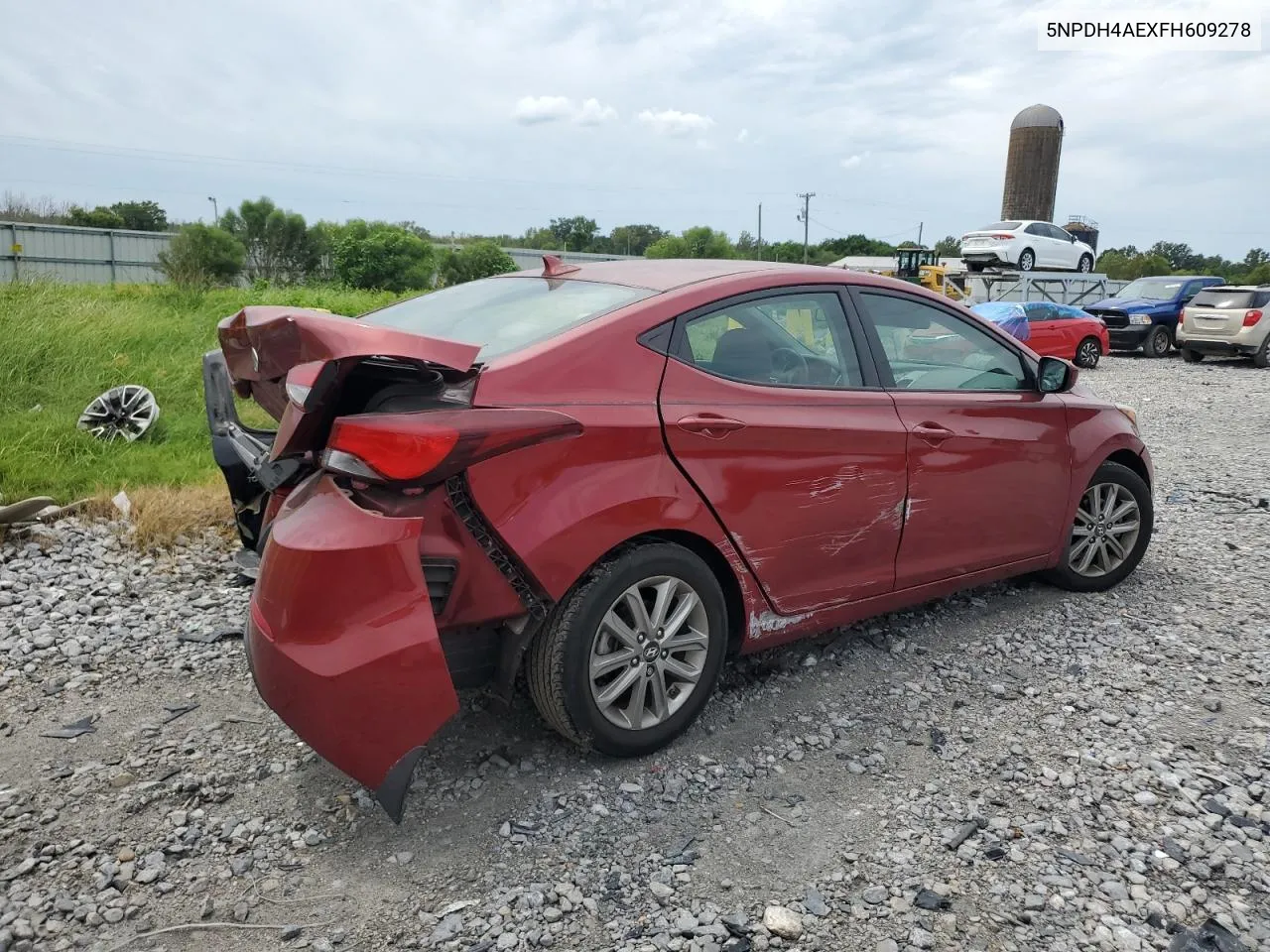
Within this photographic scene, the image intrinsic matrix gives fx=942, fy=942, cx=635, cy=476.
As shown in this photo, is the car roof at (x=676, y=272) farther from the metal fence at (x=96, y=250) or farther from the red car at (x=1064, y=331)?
the metal fence at (x=96, y=250)

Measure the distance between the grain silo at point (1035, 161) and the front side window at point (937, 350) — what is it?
32.9 metres

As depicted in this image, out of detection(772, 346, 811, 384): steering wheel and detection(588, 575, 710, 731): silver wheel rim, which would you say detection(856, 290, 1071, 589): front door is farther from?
detection(588, 575, 710, 731): silver wheel rim

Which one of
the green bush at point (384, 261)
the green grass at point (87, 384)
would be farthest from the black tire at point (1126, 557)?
the green bush at point (384, 261)

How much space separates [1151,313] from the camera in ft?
69.8

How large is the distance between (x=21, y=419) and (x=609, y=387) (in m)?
6.12

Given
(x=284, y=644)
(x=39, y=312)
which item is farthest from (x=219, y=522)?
(x=39, y=312)

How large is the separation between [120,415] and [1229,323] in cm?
2002

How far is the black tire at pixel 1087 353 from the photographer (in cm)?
1938

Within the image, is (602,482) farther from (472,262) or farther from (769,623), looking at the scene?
(472,262)

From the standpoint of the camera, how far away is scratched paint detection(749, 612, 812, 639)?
3.41m

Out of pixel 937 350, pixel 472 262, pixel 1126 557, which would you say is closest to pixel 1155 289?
pixel 1126 557

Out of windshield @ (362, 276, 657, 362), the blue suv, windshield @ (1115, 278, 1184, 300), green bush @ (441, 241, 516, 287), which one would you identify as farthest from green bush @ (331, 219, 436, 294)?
windshield @ (362, 276, 657, 362)

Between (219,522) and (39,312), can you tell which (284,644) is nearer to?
(219,522)

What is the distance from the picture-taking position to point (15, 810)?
290 centimetres
